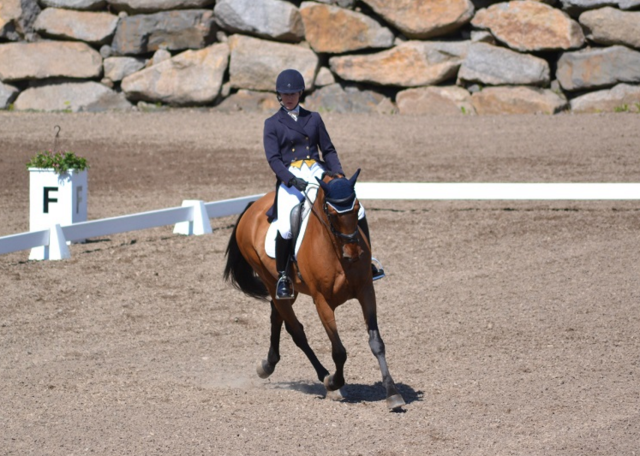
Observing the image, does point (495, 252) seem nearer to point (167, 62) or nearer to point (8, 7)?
point (167, 62)

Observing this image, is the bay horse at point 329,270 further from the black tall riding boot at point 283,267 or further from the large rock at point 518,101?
the large rock at point 518,101

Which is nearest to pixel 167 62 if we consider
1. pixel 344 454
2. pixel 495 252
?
pixel 495 252

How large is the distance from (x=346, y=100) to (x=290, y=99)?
49.9 ft

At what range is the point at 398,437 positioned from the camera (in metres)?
5.70

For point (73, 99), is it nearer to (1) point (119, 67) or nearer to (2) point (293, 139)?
(1) point (119, 67)

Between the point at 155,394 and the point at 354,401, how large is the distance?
137cm

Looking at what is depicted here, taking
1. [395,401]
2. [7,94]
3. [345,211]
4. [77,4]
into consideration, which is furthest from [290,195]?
[77,4]

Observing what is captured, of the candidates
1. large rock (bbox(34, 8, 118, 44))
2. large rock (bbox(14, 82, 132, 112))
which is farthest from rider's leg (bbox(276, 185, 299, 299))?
large rock (bbox(34, 8, 118, 44))

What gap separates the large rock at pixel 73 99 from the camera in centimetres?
2281

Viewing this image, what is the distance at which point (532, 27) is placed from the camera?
20891 millimetres

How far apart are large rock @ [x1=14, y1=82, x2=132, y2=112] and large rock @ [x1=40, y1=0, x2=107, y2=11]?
2066mm

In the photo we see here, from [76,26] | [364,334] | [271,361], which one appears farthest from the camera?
[76,26]

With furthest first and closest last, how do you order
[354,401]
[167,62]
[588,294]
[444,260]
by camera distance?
[167,62] < [444,260] < [588,294] < [354,401]

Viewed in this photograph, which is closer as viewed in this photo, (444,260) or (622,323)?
(622,323)
